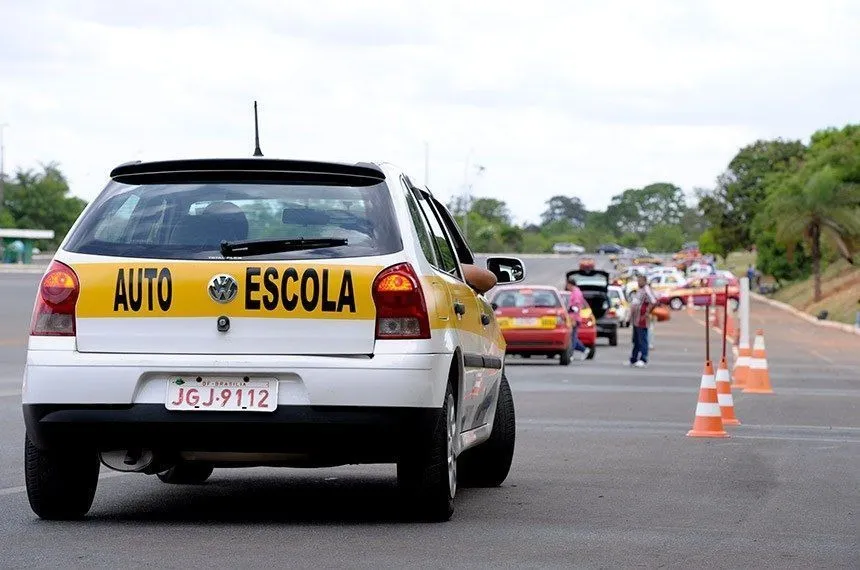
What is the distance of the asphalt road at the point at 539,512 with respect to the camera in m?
7.54

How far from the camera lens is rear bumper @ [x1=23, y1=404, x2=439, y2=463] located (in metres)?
7.89

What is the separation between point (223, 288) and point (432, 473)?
133 centimetres

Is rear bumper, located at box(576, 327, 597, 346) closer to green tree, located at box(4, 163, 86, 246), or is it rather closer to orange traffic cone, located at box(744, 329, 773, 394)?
orange traffic cone, located at box(744, 329, 773, 394)

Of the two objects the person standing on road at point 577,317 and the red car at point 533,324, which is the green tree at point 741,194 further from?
the red car at point 533,324

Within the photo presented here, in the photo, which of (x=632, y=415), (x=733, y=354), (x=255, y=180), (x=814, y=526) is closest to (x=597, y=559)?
(x=814, y=526)

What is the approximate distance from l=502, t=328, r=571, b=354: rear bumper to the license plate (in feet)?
76.1

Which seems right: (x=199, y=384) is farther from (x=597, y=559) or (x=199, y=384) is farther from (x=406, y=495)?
(x=597, y=559)

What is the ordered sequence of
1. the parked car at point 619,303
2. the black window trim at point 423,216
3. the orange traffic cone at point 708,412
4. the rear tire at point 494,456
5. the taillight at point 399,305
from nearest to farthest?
the taillight at point 399,305
the black window trim at point 423,216
the rear tire at point 494,456
the orange traffic cone at point 708,412
the parked car at point 619,303

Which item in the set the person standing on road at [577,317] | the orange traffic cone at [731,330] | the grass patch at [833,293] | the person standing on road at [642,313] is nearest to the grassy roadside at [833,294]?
the grass patch at [833,293]

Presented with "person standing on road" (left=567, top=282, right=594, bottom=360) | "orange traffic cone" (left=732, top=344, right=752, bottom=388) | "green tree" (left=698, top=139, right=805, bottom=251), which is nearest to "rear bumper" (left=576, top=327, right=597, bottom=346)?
"person standing on road" (left=567, top=282, right=594, bottom=360)

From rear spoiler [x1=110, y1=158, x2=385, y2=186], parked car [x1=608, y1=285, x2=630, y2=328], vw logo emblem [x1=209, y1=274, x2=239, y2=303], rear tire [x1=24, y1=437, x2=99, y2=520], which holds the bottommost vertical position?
parked car [x1=608, y1=285, x2=630, y2=328]

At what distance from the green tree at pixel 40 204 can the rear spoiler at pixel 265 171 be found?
13421 cm

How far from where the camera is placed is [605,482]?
11.1 meters

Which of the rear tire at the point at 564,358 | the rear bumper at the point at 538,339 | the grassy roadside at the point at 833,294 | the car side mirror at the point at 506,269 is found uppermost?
the car side mirror at the point at 506,269
